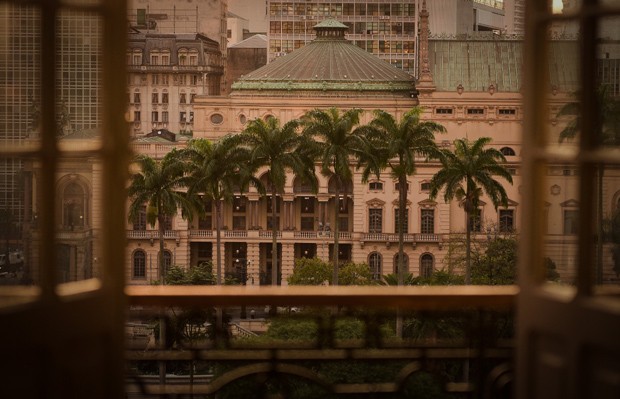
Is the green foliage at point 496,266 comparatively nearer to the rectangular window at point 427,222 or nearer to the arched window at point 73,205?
the rectangular window at point 427,222

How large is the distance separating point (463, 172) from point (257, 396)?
28.2m

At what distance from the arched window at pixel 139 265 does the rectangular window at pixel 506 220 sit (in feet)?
36.0

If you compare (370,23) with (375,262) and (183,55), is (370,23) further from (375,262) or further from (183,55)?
(375,262)

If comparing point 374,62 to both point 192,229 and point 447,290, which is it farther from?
point 447,290

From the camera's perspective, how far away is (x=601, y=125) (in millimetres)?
2410

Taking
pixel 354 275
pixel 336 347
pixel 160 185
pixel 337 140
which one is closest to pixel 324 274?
pixel 354 275

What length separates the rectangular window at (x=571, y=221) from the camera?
2428mm

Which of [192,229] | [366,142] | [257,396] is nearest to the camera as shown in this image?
[257,396]

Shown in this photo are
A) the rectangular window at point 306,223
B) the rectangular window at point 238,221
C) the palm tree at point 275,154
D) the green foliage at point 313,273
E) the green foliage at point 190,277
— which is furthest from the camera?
the rectangular window at point 238,221

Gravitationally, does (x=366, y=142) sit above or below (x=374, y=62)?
below

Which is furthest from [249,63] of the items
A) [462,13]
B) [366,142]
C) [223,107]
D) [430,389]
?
[430,389]

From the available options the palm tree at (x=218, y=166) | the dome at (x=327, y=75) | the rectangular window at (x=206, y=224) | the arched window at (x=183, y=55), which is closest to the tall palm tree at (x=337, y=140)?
the palm tree at (x=218, y=166)

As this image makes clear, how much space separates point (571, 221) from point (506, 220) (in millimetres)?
39546

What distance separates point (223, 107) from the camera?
151 ft
